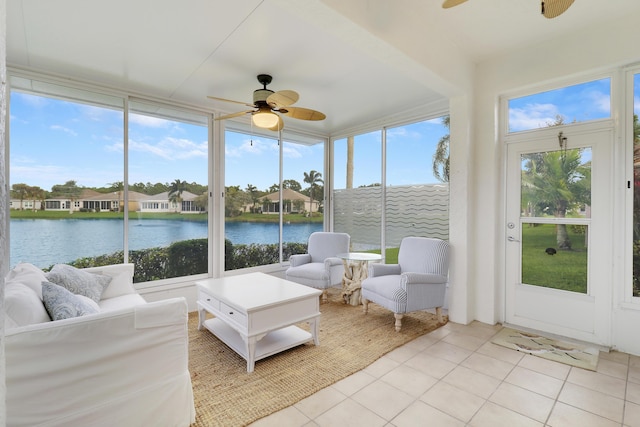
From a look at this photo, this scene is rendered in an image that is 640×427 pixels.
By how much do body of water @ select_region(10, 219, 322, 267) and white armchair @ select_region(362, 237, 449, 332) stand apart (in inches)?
86.7

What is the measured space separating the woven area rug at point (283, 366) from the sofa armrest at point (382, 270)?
0.50 m

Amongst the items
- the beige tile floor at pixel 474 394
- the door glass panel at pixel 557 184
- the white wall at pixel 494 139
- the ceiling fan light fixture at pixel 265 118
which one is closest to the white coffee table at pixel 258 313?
the beige tile floor at pixel 474 394

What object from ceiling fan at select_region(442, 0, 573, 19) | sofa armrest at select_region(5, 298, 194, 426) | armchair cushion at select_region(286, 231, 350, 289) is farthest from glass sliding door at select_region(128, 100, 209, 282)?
ceiling fan at select_region(442, 0, 573, 19)

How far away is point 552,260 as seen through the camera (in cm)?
308

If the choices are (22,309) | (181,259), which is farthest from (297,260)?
(22,309)

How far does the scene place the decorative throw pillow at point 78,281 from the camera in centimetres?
238

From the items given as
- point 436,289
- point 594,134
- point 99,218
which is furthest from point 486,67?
point 99,218

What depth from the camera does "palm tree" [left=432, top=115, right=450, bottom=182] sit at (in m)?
3.95

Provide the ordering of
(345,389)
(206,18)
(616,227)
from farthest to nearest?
1. (616,227)
2. (206,18)
3. (345,389)

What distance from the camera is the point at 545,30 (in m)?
2.74

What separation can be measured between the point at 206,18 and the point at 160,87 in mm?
1601

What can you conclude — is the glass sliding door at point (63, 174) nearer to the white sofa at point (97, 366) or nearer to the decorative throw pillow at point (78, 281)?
the decorative throw pillow at point (78, 281)

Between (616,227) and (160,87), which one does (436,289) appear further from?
(160,87)

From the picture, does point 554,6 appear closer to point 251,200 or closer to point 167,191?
point 251,200
